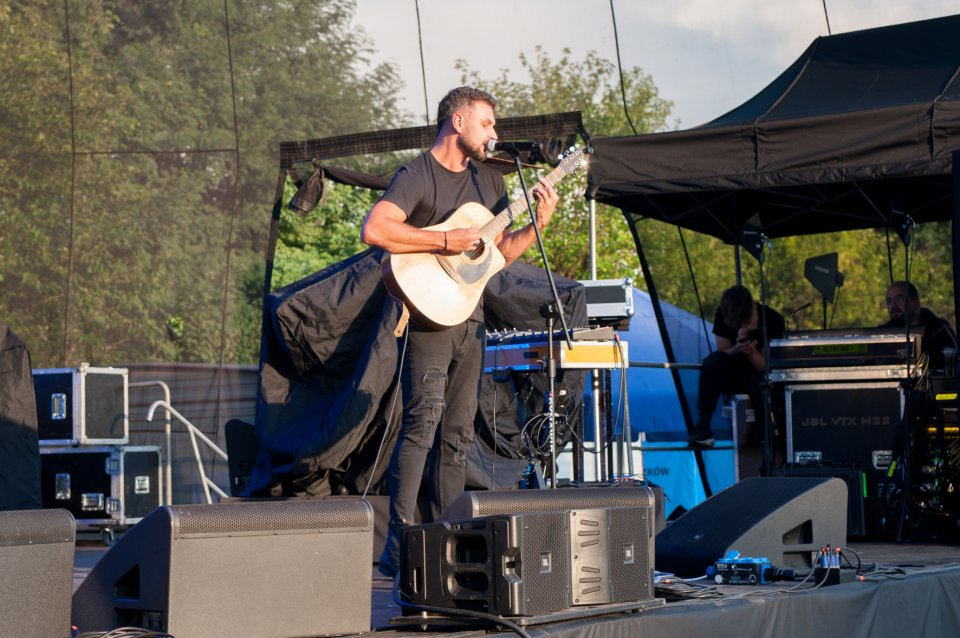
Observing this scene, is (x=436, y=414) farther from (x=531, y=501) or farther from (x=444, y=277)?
(x=531, y=501)

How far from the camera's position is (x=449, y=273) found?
178 inches

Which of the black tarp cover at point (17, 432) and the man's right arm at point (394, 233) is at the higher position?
the man's right arm at point (394, 233)

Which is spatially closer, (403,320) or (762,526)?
(762,526)

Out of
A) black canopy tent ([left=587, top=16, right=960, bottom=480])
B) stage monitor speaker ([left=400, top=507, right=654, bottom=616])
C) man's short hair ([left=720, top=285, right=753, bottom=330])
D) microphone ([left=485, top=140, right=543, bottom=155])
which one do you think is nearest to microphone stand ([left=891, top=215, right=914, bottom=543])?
black canopy tent ([left=587, top=16, right=960, bottom=480])

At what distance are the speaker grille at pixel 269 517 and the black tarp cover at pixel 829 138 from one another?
13.0ft

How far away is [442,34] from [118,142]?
341 cm

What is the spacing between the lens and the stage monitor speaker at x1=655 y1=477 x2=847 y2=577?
426 centimetres

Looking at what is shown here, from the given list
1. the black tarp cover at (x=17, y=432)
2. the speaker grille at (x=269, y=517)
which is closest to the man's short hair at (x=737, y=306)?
the black tarp cover at (x=17, y=432)

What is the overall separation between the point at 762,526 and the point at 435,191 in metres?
1.66

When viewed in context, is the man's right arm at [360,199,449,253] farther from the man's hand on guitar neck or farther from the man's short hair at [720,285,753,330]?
the man's short hair at [720,285,753,330]

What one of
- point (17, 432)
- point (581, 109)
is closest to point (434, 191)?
point (17, 432)

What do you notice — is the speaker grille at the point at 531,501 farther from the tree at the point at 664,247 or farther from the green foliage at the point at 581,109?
the tree at the point at 664,247

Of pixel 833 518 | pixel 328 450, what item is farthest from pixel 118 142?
pixel 833 518

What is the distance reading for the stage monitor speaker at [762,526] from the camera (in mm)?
4258
